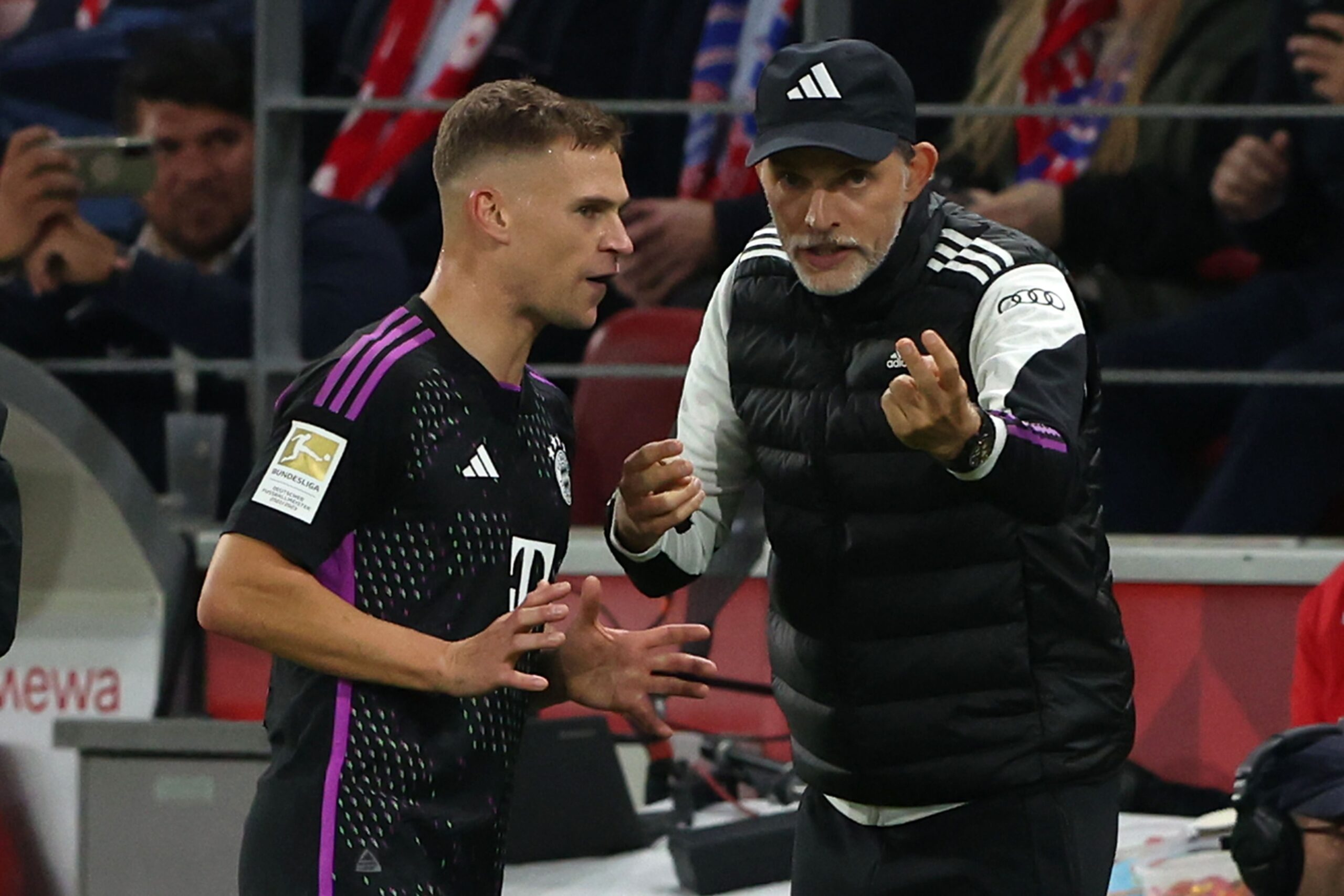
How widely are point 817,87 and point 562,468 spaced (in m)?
0.57

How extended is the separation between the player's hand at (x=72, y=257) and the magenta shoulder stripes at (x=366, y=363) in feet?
11.6

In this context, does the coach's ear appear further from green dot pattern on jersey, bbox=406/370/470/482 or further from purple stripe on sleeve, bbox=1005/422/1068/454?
purple stripe on sleeve, bbox=1005/422/1068/454

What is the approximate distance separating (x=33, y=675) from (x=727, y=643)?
1.65 metres

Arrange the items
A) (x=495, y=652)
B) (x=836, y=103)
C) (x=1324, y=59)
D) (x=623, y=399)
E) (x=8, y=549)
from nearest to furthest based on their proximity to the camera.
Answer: (x=495, y=652) < (x=836, y=103) < (x=8, y=549) < (x=1324, y=59) < (x=623, y=399)

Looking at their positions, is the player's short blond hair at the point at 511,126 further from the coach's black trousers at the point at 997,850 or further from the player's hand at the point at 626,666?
the coach's black trousers at the point at 997,850

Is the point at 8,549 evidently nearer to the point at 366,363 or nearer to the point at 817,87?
the point at 366,363

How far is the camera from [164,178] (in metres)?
5.52

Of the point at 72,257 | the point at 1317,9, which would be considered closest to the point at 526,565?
the point at 1317,9

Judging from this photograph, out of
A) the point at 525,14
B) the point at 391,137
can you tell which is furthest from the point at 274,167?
the point at 525,14

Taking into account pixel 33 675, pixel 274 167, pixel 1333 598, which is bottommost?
pixel 33 675

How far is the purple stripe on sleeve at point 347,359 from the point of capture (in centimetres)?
211

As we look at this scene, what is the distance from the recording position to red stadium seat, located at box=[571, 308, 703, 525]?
5.00 metres

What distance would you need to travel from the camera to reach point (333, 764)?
2105mm

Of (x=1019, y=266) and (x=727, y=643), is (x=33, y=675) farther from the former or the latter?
(x=1019, y=266)
